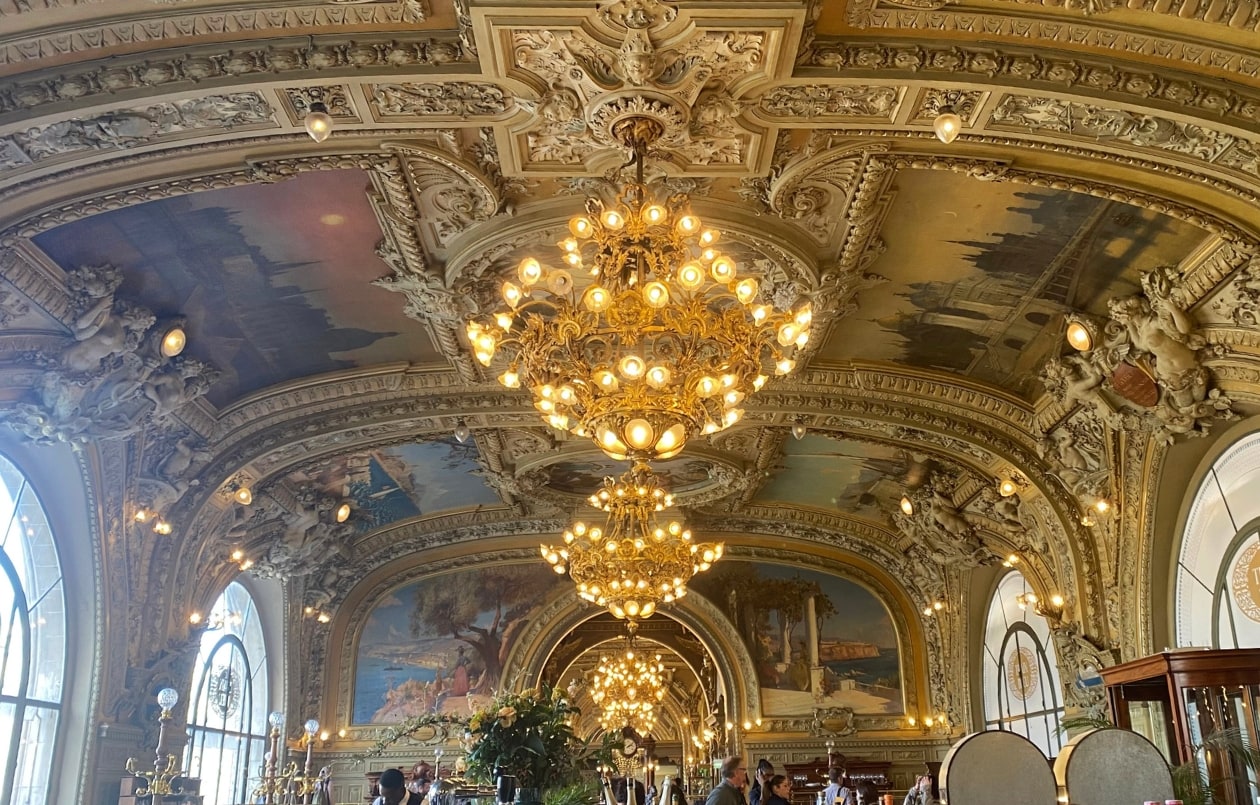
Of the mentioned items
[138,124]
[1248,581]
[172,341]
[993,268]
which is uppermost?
[993,268]

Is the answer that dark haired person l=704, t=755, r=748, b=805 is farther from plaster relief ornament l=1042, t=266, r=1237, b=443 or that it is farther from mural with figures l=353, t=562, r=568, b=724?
mural with figures l=353, t=562, r=568, b=724

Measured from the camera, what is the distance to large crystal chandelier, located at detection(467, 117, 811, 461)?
652cm

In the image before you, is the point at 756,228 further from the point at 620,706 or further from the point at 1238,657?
the point at 620,706

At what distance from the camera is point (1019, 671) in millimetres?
16422

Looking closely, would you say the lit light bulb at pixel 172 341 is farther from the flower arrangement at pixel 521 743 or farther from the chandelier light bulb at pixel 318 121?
the flower arrangement at pixel 521 743

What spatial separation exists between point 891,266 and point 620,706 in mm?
23029

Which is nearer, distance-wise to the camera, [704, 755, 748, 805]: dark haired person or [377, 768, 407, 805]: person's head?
[377, 768, 407, 805]: person's head

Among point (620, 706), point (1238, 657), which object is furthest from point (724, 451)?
point (620, 706)

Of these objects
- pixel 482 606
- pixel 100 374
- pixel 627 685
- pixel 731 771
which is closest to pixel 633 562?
pixel 731 771

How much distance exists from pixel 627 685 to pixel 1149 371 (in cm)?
2057

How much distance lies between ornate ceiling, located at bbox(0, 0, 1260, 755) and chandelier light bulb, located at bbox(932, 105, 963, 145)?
0.09m

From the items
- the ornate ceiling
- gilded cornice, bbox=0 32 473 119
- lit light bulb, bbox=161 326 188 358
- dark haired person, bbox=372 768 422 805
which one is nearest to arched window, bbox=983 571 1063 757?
the ornate ceiling

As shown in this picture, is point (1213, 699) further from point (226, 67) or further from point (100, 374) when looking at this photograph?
point (100, 374)

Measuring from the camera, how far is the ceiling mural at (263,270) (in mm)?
8180
